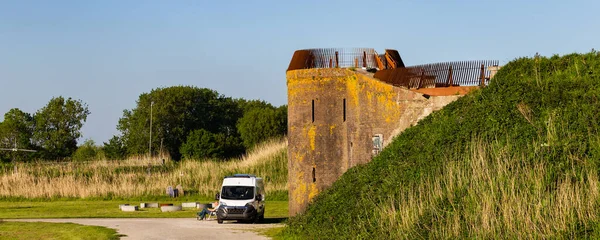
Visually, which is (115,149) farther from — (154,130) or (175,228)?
(175,228)

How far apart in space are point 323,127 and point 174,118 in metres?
86.0

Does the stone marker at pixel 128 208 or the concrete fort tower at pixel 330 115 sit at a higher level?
the concrete fort tower at pixel 330 115

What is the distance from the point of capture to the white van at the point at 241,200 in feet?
121

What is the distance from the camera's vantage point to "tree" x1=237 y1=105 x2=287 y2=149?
11588cm

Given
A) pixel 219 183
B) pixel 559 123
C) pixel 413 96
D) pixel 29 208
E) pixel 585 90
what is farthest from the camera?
pixel 219 183

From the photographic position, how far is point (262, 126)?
117 meters

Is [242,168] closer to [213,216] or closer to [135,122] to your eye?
[213,216]

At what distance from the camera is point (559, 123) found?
71.5ft

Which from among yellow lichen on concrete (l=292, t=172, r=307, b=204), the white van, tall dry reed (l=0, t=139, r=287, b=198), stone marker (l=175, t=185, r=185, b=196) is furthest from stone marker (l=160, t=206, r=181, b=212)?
yellow lichen on concrete (l=292, t=172, r=307, b=204)

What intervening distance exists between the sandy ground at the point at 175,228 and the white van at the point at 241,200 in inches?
18.4

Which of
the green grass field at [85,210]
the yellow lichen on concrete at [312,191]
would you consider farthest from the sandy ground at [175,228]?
the green grass field at [85,210]

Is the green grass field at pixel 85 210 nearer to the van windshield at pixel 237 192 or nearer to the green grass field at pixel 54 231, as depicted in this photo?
the van windshield at pixel 237 192

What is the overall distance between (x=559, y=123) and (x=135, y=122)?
98423 millimetres

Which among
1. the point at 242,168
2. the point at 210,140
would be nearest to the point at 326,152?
the point at 242,168
